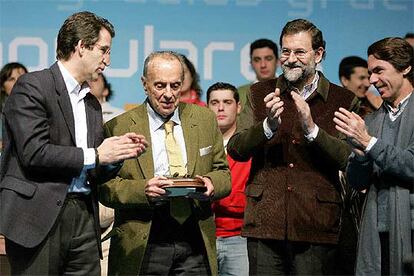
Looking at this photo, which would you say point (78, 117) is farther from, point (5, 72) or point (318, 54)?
point (5, 72)

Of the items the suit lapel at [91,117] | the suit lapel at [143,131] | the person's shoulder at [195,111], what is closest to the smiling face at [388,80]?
the person's shoulder at [195,111]

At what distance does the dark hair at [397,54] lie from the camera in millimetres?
4176

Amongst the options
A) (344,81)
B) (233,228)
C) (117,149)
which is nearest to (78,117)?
(117,149)

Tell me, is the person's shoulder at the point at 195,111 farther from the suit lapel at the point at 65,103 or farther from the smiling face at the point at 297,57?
the suit lapel at the point at 65,103

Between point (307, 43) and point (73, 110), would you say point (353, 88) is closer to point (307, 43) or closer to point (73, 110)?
point (307, 43)

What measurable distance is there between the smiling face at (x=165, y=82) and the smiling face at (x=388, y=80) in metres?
0.89

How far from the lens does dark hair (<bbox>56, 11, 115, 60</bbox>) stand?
3.88m

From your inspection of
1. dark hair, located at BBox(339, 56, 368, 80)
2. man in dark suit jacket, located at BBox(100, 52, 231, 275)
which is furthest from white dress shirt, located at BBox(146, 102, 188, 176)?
dark hair, located at BBox(339, 56, 368, 80)

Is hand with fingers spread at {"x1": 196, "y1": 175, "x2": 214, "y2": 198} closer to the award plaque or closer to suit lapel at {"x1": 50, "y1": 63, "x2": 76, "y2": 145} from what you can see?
the award plaque

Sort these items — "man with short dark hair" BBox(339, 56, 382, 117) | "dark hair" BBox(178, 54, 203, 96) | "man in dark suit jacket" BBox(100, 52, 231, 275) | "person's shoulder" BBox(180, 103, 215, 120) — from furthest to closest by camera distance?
"man with short dark hair" BBox(339, 56, 382, 117)
"dark hair" BBox(178, 54, 203, 96)
"person's shoulder" BBox(180, 103, 215, 120)
"man in dark suit jacket" BBox(100, 52, 231, 275)

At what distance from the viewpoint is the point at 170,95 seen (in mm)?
4094

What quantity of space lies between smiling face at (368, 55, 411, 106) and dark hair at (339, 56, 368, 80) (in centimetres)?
220

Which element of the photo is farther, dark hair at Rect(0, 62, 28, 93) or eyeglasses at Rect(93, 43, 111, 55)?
dark hair at Rect(0, 62, 28, 93)

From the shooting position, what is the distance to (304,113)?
4.14m
